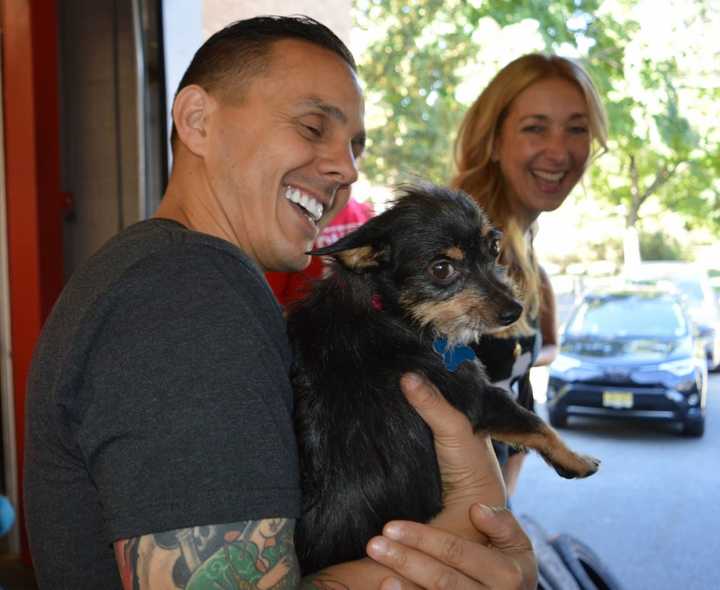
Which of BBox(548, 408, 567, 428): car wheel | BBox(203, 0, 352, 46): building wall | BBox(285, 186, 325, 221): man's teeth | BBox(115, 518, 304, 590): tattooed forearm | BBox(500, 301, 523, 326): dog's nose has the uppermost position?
BBox(203, 0, 352, 46): building wall

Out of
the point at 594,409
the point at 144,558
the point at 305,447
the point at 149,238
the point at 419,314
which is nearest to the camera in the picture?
the point at 144,558

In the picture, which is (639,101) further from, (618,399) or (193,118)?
(193,118)

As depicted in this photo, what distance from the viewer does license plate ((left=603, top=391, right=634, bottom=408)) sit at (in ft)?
12.6

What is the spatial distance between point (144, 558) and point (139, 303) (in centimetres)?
29

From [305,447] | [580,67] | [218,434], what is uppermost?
[580,67]

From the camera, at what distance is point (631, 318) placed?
13.0ft

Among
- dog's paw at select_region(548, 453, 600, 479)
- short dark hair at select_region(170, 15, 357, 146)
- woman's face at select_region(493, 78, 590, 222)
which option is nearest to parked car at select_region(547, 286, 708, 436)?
woman's face at select_region(493, 78, 590, 222)

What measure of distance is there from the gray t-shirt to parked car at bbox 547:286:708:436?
10.5 feet

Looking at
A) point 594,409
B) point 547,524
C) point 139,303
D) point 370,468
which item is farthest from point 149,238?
point 594,409

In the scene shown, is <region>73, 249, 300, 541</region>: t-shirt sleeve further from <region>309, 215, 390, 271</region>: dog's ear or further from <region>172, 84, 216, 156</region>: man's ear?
<region>309, 215, 390, 271</region>: dog's ear

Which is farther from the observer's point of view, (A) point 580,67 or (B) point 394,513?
(A) point 580,67

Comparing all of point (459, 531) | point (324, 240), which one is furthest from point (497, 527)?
point (324, 240)

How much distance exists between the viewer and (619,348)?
13.0 ft

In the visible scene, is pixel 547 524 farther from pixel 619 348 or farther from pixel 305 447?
pixel 305 447
